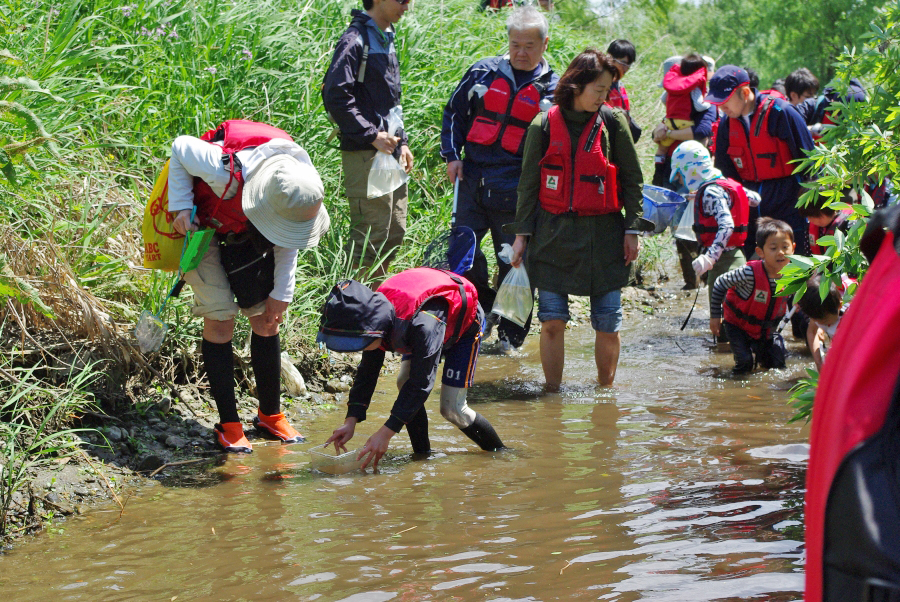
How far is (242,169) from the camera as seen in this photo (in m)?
4.02

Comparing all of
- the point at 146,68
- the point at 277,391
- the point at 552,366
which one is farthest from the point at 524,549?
the point at 146,68

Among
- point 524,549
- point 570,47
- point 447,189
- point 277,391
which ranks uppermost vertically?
point 570,47

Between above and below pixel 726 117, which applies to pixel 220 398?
below

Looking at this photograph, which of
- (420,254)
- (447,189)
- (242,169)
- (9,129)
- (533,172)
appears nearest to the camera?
(242,169)

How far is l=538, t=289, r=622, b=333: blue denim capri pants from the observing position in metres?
5.23

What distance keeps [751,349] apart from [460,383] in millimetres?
2593

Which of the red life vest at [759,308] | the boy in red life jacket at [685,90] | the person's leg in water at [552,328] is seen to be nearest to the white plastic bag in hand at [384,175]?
the person's leg in water at [552,328]

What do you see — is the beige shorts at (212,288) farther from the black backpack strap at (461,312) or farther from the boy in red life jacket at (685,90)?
the boy in red life jacket at (685,90)

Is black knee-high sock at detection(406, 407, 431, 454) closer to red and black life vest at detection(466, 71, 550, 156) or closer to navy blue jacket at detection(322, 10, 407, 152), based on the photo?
navy blue jacket at detection(322, 10, 407, 152)

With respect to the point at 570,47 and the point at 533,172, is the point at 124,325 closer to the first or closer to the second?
the point at 533,172

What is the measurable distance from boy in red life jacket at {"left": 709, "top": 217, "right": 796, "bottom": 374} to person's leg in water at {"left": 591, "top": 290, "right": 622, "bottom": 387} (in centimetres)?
98

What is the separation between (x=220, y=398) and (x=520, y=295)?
192cm

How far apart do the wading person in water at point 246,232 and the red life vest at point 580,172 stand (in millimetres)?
1469

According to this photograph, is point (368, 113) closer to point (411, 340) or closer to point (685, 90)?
point (411, 340)
